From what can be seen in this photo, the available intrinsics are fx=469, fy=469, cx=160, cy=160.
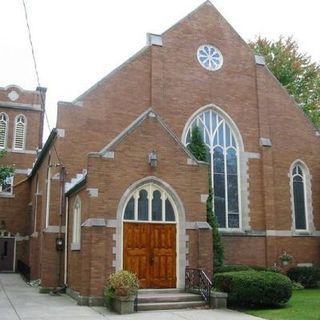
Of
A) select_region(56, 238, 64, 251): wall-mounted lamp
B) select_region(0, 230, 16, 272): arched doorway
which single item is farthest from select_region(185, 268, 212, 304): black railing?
select_region(0, 230, 16, 272): arched doorway

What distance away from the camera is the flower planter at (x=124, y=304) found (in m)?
13.4

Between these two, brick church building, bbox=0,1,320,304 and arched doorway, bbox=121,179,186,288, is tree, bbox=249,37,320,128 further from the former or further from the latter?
arched doorway, bbox=121,179,186,288

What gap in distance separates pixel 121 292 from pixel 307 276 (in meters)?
11.2

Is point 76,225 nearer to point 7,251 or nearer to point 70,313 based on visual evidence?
point 70,313

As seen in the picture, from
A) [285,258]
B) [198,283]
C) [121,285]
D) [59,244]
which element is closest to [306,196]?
[285,258]

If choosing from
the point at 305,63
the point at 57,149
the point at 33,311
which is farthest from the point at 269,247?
A: the point at 305,63

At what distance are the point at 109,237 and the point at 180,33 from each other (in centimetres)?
1204

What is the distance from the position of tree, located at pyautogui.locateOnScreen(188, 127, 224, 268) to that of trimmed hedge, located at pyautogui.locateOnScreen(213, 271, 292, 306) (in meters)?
4.55

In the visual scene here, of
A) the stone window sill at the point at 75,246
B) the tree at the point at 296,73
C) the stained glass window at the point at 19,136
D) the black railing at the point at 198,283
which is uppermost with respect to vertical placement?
the tree at the point at 296,73

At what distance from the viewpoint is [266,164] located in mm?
22953

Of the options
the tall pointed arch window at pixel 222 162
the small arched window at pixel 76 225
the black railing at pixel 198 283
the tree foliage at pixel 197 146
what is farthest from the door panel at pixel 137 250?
the tall pointed arch window at pixel 222 162

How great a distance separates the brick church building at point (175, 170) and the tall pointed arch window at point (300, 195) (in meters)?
0.05

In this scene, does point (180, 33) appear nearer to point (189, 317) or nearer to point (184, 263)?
point (184, 263)

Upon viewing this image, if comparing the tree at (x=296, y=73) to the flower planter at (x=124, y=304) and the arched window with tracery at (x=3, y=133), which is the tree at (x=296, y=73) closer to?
the arched window with tracery at (x=3, y=133)
